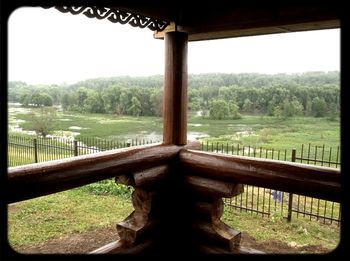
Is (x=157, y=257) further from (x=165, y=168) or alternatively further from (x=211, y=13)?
(x=211, y=13)

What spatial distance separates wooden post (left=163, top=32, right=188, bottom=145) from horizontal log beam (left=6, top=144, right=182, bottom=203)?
158 millimetres

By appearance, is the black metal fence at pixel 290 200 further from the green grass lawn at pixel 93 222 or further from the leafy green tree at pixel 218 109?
the leafy green tree at pixel 218 109

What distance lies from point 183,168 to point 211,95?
36.8 inches

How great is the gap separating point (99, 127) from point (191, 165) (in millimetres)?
2661

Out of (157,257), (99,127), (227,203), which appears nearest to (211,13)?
(157,257)

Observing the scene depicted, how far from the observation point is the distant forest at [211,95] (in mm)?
3299

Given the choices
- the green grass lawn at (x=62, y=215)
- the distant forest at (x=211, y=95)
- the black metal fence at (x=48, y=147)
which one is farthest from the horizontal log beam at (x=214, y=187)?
the black metal fence at (x=48, y=147)

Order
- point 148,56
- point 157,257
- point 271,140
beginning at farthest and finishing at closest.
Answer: point 271,140, point 148,56, point 157,257

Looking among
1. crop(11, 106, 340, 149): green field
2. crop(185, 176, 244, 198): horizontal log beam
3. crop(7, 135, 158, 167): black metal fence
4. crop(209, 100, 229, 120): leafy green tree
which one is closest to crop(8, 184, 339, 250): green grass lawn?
crop(7, 135, 158, 167): black metal fence

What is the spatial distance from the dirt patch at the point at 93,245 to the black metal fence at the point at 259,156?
920 millimetres

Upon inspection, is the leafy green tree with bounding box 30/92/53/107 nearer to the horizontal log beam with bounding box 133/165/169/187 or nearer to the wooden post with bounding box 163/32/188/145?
the wooden post with bounding box 163/32/188/145

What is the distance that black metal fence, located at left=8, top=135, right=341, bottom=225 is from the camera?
7410mm

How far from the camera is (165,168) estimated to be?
12.1ft

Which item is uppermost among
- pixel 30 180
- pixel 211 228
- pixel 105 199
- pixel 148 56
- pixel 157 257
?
pixel 148 56
